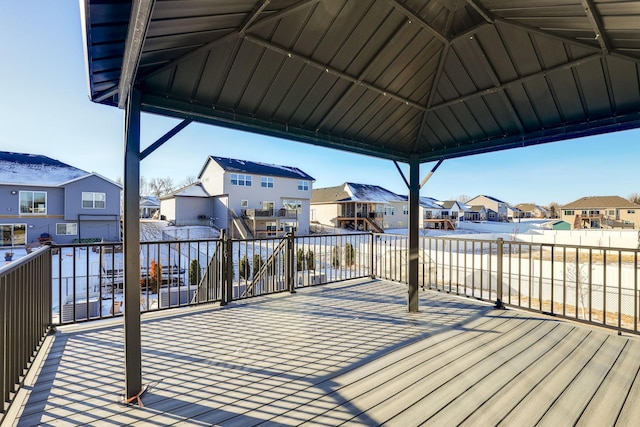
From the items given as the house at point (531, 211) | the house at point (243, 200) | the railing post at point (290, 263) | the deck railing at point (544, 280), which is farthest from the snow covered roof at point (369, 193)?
the house at point (531, 211)

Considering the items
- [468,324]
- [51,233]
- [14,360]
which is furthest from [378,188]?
[14,360]

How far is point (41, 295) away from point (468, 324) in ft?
15.7

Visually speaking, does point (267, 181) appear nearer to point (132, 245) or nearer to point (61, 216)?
point (61, 216)

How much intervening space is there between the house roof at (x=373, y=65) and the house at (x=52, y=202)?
1999 cm

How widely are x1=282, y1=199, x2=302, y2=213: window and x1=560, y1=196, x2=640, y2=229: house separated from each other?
1509 inches

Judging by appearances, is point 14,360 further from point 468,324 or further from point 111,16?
point 468,324

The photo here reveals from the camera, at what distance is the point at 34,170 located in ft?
57.0

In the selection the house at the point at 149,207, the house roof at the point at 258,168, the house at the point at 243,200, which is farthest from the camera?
the house at the point at 149,207

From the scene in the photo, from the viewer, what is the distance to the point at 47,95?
812cm

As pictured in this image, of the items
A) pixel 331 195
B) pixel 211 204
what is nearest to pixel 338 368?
pixel 211 204

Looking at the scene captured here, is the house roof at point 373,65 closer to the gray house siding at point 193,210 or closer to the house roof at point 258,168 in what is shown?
the house roof at point 258,168

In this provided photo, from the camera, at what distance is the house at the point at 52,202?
15.8 meters

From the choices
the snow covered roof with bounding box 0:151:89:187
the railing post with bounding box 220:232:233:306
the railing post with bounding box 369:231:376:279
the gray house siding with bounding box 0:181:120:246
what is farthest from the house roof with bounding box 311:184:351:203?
the railing post with bounding box 220:232:233:306

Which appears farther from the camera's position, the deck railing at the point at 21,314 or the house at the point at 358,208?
the house at the point at 358,208
